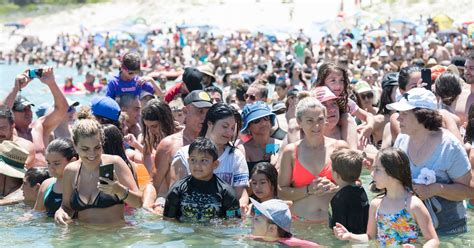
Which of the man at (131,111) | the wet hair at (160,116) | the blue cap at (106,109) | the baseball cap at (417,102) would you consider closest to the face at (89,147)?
the blue cap at (106,109)

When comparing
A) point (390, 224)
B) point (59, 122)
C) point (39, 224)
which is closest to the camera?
point (390, 224)

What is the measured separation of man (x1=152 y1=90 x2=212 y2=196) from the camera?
7.68 m

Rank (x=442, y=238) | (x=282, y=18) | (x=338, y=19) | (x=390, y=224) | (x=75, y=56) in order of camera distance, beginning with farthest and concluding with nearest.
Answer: (x=282, y=18)
(x=75, y=56)
(x=338, y=19)
(x=442, y=238)
(x=390, y=224)

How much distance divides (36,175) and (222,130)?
2.03 metres

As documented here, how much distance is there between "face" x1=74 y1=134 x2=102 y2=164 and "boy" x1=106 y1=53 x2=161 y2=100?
425 centimetres

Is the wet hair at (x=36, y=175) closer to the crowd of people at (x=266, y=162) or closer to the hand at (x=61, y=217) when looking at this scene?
the crowd of people at (x=266, y=162)

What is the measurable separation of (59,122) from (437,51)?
572 inches

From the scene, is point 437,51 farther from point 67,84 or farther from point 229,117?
point 229,117

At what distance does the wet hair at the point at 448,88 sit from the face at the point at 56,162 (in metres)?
3.74

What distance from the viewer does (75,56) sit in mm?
50562

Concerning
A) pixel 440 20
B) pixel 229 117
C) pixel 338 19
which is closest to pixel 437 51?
pixel 229 117

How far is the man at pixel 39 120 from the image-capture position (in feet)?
28.6

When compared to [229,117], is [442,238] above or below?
below

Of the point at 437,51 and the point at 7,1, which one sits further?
the point at 7,1
